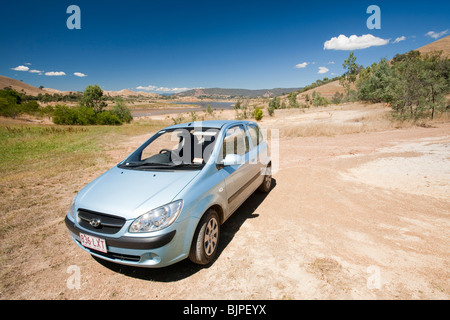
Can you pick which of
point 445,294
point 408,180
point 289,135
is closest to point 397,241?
point 445,294

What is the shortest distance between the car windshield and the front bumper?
1082 millimetres

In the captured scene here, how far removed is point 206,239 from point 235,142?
1.82 m

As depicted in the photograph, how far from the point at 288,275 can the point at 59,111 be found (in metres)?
37.6

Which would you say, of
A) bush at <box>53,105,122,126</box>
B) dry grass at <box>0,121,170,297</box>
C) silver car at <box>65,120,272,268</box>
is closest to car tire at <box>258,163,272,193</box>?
silver car at <box>65,120,272,268</box>

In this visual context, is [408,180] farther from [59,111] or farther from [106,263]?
[59,111]

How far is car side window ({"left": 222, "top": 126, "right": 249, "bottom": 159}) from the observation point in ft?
11.7

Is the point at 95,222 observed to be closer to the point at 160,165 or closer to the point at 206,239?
the point at 160,165

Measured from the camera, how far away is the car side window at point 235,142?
141 inches

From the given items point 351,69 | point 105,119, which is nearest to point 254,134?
point 105,119

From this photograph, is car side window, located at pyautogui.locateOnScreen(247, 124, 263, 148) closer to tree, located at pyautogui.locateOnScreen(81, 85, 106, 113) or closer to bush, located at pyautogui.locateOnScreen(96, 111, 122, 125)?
bush, located at pyautogui.locateOnScreen(96, 111, 122, 125)

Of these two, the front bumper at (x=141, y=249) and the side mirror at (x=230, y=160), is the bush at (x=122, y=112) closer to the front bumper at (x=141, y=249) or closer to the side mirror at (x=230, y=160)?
the side mirror at (x=230, y=160)

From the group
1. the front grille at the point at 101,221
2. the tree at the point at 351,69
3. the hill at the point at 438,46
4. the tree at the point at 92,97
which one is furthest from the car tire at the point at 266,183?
the hill at the point at 438,46

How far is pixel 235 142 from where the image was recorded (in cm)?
398

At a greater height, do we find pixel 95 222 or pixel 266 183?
pixel 95 222
